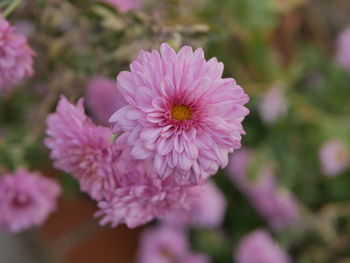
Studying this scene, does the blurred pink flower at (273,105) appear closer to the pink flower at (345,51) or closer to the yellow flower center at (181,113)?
the pink flower at (345,51)

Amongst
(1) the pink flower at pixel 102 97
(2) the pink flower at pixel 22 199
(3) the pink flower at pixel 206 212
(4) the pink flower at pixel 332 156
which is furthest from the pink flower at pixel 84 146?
(4) the pink flower at pixel 332 156

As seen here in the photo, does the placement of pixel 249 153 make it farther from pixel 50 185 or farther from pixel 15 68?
pixel 15 68

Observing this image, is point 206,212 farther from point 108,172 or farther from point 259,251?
point 108,172

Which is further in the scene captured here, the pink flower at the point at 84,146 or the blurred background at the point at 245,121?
the blurred background at the point at 245,121

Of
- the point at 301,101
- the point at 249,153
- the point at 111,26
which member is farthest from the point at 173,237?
the point at 111,26

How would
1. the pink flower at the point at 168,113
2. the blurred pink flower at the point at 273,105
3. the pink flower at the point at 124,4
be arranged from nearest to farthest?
the pink flower at the point at 168,113, the pink flower at the point at 124,4, the blurred pink flower at the point at 273,105

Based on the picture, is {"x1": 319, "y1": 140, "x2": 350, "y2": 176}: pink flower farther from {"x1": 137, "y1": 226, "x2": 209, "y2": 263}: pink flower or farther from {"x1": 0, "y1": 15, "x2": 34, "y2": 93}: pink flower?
{"x1": 0, "y1": 15, "x2": 34, "y2": 93}: pink flower
